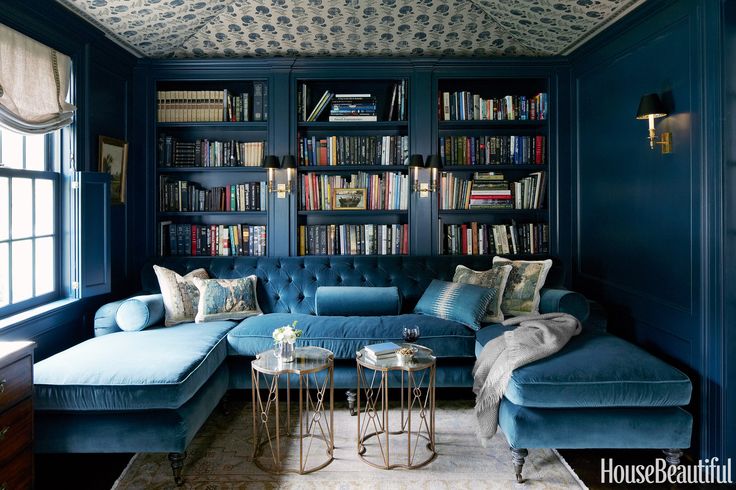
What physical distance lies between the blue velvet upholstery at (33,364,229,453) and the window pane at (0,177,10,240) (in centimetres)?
114

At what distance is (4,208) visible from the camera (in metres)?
2.90

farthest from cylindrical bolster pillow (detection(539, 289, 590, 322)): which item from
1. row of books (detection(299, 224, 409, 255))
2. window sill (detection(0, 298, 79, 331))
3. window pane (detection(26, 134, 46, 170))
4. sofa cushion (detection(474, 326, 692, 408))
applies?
window pane (detection(26, 134, 46, 170))

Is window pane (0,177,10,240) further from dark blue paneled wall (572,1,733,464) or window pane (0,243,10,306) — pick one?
dark blue paneled wall (572,1,733,464)

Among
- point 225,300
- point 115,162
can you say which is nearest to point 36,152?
point 115,162

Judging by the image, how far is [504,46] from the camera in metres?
4.27

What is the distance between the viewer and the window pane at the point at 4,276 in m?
2.89

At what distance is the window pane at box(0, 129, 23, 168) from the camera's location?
2.89 meters

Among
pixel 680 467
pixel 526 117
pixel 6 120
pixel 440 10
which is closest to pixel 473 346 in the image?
pixel 680 467

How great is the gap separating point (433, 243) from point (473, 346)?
1270 mm

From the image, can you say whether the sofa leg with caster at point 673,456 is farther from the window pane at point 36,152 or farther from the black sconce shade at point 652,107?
the window pane at point 36,152

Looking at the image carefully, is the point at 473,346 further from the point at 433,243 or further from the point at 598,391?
the point at 433,243

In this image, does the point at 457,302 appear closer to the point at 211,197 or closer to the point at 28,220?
the point at 211,197

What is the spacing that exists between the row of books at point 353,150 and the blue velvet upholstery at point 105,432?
2.50 meters

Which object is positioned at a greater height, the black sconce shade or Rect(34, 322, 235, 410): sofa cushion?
the black sconce shade
